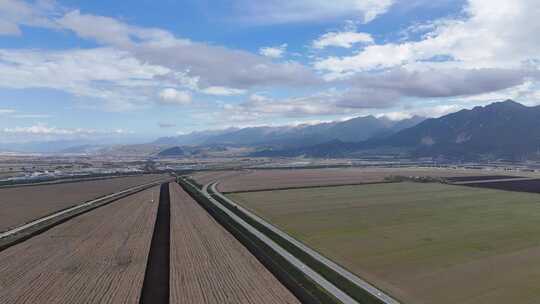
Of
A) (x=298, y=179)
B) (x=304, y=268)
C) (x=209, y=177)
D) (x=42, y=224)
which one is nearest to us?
(x=304, y=268)

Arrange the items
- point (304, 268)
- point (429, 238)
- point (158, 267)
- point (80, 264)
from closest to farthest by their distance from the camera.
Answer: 1. point (304, 268)
2. point (158, 267)
3. point (80, 264)
4. point (429, 238)

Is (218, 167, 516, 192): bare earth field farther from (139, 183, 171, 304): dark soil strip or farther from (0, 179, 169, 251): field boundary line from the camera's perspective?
(139, 183, 171, 304): dark soil strip

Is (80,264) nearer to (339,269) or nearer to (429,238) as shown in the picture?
(339,269)

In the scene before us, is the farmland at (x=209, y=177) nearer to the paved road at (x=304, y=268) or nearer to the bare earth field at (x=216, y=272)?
the paved road at (x=304, y=268)

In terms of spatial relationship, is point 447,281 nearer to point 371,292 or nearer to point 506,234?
point 371,292

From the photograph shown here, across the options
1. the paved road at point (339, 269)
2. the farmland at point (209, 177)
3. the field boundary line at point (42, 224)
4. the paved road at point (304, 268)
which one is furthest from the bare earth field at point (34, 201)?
the paved road at point (339, 269)

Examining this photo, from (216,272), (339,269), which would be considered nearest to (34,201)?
(216,272)
